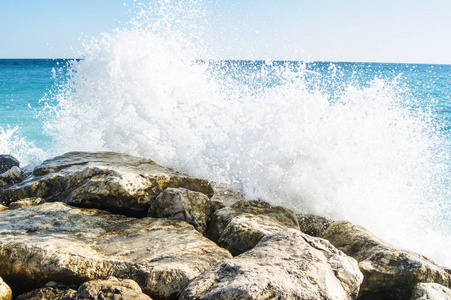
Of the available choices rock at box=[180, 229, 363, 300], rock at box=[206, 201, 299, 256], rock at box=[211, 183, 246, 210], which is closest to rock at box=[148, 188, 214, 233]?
rock at box=[206, 201, 299, 256]

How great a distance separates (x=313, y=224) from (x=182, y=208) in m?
1.59

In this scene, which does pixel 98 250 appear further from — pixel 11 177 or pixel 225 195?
pixel 11 177

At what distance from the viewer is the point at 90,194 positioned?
375 centimetres

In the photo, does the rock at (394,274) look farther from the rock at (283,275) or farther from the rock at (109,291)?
the rock at (109,291)

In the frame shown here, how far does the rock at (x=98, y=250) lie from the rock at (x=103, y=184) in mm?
331

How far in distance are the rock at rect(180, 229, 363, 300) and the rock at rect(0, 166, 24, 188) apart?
12.4ft

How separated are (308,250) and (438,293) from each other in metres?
1.00

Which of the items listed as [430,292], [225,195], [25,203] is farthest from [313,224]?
[25,203]

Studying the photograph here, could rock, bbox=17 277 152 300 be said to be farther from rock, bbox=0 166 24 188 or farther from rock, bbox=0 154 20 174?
rock, bbox=0 154 20 174

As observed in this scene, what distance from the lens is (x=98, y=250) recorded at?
2.77m

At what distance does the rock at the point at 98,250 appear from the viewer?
247 centimetres

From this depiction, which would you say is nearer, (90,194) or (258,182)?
(90,194)

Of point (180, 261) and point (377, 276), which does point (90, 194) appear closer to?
point (180, 261)

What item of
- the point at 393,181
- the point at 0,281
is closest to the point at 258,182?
the point at 393,181
